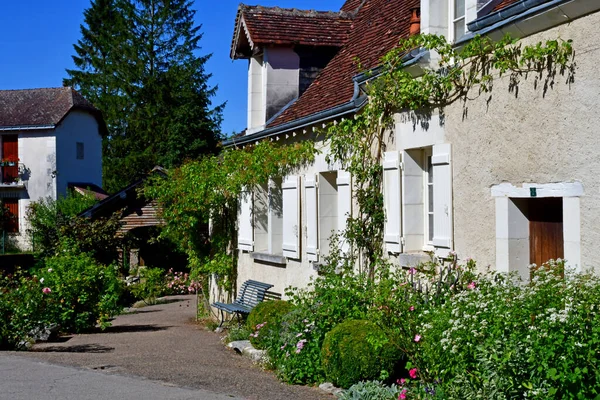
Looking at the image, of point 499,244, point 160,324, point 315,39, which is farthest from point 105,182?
point 499,244

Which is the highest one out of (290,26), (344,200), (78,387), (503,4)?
(290,26)

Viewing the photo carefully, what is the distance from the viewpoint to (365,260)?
10.5m

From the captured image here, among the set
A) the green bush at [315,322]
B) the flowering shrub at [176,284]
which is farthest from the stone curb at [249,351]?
the flowering shrub at [176,284]

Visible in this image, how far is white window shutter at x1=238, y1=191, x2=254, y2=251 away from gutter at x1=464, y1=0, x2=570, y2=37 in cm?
709

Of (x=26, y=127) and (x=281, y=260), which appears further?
(x=26, y=127)

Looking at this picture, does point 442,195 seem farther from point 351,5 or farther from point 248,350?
point 351,5

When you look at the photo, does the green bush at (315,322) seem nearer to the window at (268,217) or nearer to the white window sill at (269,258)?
the white window sill at (269,258)

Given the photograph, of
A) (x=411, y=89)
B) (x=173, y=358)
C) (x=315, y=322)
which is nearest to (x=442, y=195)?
(x=411, y=89)

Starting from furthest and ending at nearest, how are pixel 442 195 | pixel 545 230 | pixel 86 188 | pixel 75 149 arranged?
1. pixel 75 149
2. pixel 86 188
3. pixel 442 195
4. pixel 545 230

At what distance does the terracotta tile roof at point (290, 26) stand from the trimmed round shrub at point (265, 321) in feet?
16.2

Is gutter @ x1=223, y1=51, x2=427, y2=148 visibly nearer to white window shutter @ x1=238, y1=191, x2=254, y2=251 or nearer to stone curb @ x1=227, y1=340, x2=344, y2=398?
white window shutter @ x1=238, y1=191, x2=254, y2=251

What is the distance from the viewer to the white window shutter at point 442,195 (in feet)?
28.1

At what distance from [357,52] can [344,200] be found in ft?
9.90

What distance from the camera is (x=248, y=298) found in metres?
14.2
